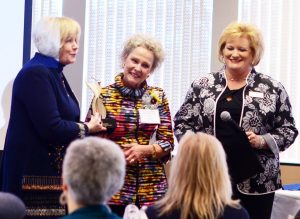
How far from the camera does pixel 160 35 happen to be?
5.11m

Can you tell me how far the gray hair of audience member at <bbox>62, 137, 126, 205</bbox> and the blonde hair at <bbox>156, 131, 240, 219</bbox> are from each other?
52 cm

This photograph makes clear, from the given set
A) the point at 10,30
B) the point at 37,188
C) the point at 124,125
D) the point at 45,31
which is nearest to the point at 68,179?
the point at 37,188

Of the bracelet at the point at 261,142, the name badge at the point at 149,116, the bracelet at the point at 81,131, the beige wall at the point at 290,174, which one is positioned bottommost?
the beige wall at the point at 290,174

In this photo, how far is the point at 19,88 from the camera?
3188mm

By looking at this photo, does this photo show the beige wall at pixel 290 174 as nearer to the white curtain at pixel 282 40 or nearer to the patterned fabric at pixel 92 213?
the white curtain at pixel 282 40

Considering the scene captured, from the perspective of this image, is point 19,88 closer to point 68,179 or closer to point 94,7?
point 68,179

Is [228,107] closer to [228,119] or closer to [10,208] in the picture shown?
[228,119]

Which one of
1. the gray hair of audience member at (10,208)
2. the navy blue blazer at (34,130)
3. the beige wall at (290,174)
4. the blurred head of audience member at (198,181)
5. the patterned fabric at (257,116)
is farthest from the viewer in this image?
the beige wall at (290,174)

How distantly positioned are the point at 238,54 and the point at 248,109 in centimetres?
33

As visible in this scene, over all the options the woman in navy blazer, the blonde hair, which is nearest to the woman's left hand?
the woman in navy blazer

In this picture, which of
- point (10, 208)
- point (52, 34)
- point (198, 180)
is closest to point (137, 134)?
point (52, 34)

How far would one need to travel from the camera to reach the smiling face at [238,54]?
12.1 ft

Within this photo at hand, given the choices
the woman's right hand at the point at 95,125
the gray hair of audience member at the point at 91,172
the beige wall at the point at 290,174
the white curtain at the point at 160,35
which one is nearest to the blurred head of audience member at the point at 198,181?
the gray hair of audience member at the point at 91,172

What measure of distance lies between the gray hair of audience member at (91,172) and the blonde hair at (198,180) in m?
0.52
